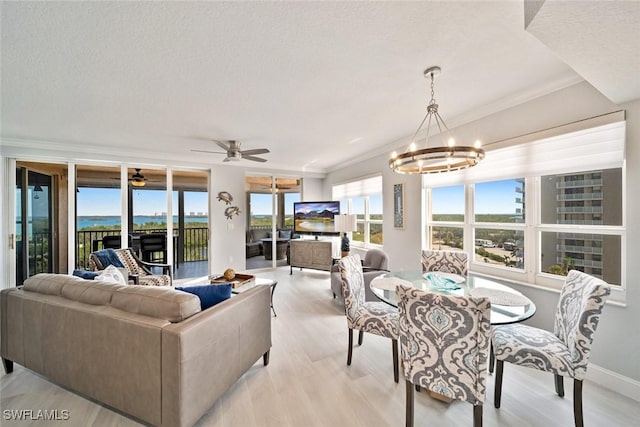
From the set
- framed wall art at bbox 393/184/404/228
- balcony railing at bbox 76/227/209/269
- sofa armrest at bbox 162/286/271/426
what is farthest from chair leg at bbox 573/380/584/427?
balcony railing at bbox 76/227/209/269

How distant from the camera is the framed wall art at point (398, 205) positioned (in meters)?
4.06

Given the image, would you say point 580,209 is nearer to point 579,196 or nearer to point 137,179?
point 579,196

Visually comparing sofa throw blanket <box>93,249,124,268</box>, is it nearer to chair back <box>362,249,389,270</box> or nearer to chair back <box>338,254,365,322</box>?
chair back <box>338,254,365,322</box>

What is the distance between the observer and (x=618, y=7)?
1.07 meters

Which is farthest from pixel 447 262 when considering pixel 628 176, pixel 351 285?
pixel 628 176

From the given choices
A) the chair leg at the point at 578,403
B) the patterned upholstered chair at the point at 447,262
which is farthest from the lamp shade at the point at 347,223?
the chair leg at the point at 578,403

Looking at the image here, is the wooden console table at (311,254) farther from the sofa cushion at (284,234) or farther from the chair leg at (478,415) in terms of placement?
the chair leg at (478,415)

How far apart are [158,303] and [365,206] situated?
4370 mm

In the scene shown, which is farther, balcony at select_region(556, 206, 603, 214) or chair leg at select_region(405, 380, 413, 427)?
balcony at select_region(556, 206, 603, 214)

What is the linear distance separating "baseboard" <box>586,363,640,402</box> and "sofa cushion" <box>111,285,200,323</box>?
10.1 ft

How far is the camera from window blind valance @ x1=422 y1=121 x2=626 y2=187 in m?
1.94

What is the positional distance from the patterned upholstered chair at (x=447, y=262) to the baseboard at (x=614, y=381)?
1.15 metres

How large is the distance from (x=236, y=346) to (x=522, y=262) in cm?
288

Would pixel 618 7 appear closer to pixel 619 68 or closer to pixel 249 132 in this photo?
pixel 619 68
